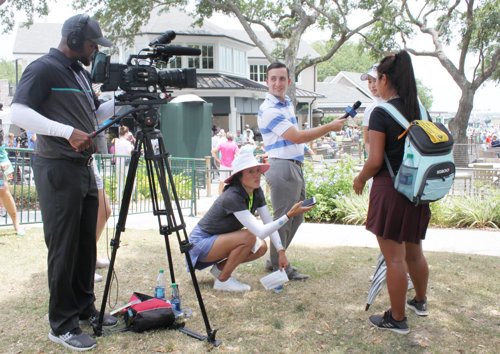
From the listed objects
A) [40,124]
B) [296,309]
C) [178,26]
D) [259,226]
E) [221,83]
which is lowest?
[296,309]

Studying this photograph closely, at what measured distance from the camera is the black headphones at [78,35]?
126 inches

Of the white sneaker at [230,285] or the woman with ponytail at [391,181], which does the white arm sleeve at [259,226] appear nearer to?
the white sneaker at [230,285]

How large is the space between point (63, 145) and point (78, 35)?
27.8 inches

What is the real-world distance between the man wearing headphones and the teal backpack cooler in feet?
6.60

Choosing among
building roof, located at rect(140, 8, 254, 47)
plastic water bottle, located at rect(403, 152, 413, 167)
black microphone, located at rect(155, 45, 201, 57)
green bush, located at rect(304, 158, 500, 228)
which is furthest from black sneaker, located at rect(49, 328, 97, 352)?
building roof, located at rect(140, 8, 254, 47)

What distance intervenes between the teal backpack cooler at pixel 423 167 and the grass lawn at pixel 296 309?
42.3 inches

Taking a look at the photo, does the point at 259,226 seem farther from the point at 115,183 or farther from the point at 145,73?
the point at 115,183

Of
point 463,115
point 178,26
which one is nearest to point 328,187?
point 463,115

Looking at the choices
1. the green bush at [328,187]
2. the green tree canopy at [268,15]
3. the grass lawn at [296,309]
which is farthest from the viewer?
the green tree canopy at [268,15]

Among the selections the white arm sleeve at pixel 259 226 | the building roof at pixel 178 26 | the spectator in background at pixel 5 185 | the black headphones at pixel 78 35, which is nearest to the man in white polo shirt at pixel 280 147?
A: the white arm sleeve at pixel 259 226

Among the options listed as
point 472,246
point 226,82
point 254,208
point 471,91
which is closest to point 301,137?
point 254,208

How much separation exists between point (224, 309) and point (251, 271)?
1160 millimetres

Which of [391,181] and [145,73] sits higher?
[145,73]

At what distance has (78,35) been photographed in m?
3.20
